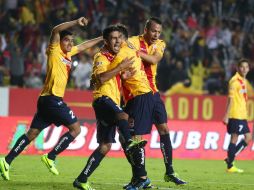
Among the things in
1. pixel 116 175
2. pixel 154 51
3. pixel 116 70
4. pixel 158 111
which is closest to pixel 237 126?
pixel 116 175

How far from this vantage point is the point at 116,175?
515 inches

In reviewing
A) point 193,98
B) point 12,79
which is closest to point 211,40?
point 193,98

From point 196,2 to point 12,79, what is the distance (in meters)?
7.61

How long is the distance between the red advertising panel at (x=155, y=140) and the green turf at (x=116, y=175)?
0.83m

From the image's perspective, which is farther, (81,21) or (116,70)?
(81,21)

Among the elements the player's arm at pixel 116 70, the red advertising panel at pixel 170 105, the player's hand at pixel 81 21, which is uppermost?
the player's hand at pixel 81 21

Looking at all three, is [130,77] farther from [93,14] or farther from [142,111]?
[93,14]

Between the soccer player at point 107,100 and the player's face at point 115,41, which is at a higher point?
the player's face at point 115,41

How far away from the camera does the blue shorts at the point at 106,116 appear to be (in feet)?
32.2

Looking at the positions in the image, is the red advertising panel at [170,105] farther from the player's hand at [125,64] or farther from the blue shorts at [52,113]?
the player's hand at [125,64]

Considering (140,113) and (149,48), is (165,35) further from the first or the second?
(140,113)

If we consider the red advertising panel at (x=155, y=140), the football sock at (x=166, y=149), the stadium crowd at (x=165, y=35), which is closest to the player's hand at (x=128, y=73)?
the football sock at (x=166, y=149)

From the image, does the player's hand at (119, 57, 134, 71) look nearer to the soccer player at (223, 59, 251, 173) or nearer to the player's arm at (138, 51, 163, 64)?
the player's arm at (138, 51, 163, 64)

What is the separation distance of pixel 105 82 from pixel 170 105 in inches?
451
